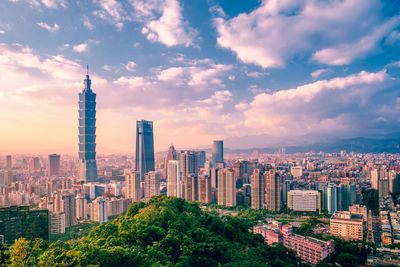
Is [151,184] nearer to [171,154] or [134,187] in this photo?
[134,187]

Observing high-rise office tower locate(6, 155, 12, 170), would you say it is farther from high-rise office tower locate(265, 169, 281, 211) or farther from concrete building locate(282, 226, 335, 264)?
concrete building locate(282, 226, 335, 264)

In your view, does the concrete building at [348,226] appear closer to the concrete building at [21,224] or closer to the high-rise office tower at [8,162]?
the concrete building at [21,224]

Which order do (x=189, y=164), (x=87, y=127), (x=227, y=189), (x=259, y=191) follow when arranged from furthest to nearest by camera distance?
(x=87, y=127) → (x=189, y=164) → (x=227, y=189) → (x=259, y=191)

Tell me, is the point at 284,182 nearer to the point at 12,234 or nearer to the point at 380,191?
the point at 380,191

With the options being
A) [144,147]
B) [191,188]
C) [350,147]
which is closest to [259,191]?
[191,188]

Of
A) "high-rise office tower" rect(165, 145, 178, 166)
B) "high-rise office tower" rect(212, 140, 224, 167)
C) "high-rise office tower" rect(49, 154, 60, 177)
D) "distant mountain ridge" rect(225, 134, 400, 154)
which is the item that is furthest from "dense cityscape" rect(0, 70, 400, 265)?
"distant mountain ridge" rect(225, 134, 400, 154)

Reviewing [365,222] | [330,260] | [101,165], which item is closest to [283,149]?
[101,165]
